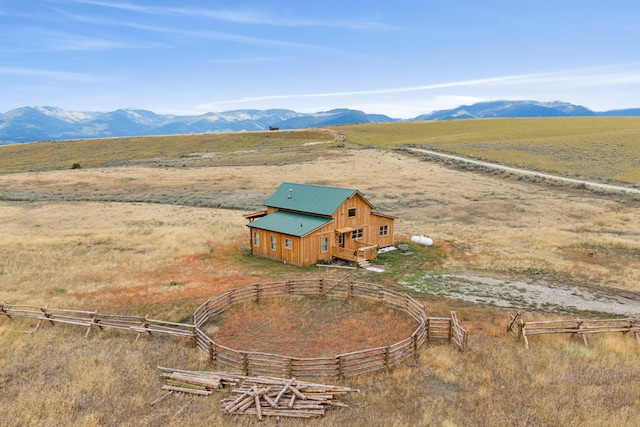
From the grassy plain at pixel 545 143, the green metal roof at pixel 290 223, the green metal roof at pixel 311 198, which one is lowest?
the green metal roof at pixel 290 223

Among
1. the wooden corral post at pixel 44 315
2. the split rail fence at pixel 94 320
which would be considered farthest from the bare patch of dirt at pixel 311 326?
the wooden corral post at pixel 44 315

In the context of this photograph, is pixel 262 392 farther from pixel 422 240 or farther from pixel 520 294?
pixel 422 240

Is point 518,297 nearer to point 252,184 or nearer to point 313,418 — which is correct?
point 313,418

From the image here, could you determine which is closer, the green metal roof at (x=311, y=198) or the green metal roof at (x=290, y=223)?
the green metal roof at (x=290, y=223)

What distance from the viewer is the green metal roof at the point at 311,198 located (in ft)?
121

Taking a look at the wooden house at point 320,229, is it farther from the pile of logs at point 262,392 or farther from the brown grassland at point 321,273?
the pile of logs at point 262,392

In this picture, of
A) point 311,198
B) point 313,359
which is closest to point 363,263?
point 311,198

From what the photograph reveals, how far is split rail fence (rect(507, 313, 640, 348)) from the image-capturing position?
20.7 meters

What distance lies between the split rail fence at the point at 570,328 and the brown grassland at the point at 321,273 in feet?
1.58

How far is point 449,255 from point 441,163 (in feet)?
197

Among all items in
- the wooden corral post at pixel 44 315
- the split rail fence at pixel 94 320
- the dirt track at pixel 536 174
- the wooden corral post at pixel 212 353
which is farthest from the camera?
the dirt track at pixel 536 174

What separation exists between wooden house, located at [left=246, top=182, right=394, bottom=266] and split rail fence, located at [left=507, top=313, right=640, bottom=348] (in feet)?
47.6

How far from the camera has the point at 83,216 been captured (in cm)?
5612

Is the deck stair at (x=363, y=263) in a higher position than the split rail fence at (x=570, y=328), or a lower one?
lower
